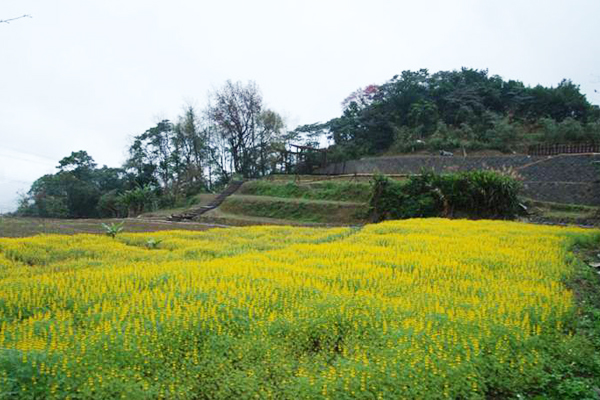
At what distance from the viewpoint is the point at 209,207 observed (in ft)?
→ 83.7

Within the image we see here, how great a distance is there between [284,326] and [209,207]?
71.6ft

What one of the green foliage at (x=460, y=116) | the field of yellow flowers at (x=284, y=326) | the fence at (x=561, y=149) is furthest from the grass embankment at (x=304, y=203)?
the field of yellow flowers at (x=284, y=326)

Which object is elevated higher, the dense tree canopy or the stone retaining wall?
the dense tree canopy

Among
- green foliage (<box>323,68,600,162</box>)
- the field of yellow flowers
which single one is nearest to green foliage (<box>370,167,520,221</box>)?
the field of yellow flowers

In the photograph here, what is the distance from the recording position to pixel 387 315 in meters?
4.71

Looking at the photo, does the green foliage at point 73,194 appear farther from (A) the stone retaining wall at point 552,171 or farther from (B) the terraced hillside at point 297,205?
(A) the stone retaining wall at point 552,171

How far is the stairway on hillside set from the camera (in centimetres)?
2241

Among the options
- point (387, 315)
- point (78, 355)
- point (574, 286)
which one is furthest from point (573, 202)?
point (78, 355)

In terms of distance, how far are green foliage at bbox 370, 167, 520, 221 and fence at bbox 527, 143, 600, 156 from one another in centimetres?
683

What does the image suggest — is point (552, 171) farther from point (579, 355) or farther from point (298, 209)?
point (579, 355)

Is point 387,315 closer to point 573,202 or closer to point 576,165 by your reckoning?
point 573,202

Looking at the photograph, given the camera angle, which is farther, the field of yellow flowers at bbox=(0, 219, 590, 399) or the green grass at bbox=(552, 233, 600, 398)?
the green grass at bbox=(552, 233, 600, 398)

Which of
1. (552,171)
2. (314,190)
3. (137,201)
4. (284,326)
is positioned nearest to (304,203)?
(314,190)

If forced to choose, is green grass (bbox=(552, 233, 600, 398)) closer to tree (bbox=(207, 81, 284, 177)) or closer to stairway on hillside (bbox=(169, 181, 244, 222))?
stairway on hillside (bbox=(169, 181, 244, 222))
